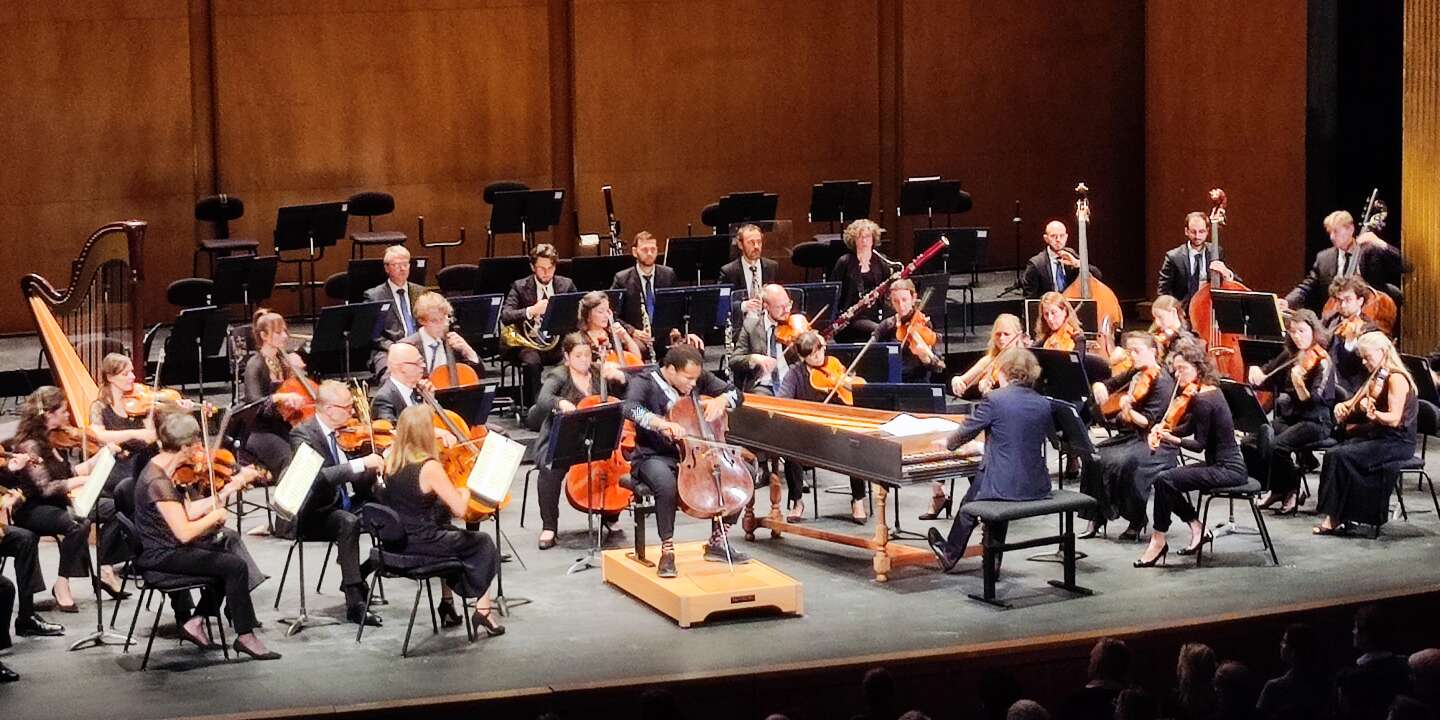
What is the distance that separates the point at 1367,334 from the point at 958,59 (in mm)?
8082

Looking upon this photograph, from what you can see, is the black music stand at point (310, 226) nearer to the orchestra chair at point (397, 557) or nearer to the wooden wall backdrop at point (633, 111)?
the wooden wall backdrop at point (633, 111)

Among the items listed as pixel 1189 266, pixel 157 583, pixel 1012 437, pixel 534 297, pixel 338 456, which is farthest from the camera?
pixel 1189 266

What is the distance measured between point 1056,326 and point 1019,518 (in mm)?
2241

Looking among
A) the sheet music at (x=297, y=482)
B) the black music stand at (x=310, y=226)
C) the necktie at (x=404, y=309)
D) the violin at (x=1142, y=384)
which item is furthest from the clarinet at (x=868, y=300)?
the sheet music at (x=297, y=482)

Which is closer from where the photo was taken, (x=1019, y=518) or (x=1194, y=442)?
(x=1019, y=518)

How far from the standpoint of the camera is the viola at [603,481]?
10492mm

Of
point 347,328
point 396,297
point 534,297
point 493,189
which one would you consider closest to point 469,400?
point 347,328

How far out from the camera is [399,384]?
1000 cm

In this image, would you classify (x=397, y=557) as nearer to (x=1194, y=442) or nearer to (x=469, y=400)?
(x=469, y=400)

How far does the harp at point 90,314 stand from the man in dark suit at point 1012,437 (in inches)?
184

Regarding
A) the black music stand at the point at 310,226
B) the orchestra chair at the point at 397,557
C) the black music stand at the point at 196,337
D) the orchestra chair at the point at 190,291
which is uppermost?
the black music stand at the point at 310,226

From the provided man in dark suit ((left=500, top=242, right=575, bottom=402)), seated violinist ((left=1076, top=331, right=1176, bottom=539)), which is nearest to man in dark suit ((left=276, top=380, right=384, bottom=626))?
man in dark suit ((left=500, top=242, right=575, bottom=402))

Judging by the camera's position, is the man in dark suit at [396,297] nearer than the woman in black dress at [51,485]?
No

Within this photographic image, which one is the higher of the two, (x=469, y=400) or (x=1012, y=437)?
(x=469, y=400)
